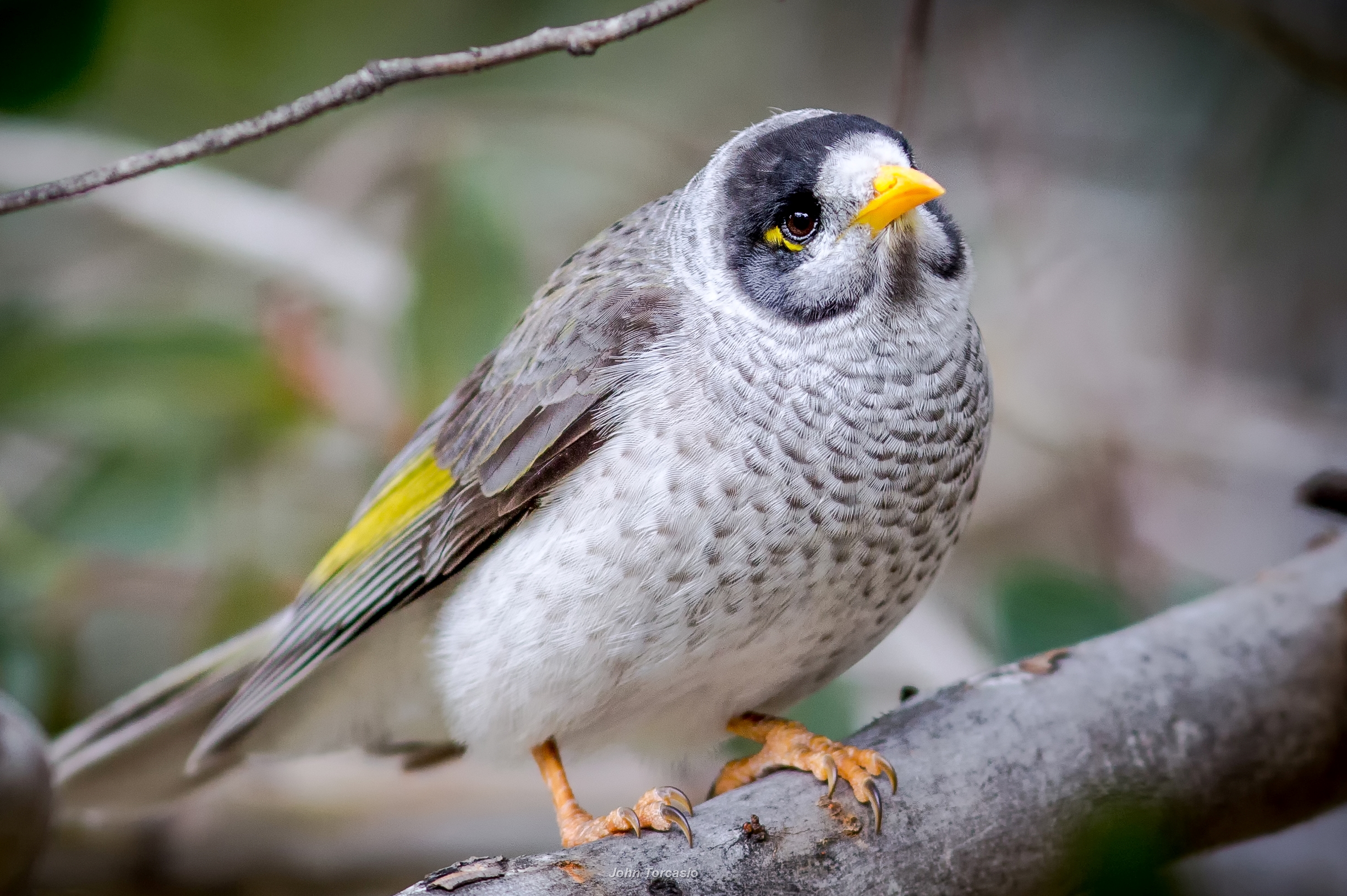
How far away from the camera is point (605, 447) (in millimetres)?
1906

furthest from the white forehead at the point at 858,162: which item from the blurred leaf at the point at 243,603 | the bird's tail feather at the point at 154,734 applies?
the blurred leaf at the point at 243,603

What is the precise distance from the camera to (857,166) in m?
1.76

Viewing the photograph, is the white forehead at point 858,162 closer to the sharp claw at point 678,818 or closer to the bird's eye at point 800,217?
the bird's eye at point 800,217

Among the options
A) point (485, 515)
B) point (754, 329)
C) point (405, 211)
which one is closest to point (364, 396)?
point (405, 211)

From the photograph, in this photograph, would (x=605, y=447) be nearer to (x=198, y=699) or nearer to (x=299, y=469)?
(x=198, y=699)

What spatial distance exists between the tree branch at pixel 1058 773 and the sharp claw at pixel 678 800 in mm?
23

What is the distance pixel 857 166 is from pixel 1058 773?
925 millimetres

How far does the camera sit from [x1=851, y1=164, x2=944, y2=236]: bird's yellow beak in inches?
66.8

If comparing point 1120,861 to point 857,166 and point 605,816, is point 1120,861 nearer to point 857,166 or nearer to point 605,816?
point 605,816

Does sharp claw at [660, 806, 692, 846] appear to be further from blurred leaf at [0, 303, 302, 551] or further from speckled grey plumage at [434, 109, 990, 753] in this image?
blurred leaf at [0, 303, 302, 551]

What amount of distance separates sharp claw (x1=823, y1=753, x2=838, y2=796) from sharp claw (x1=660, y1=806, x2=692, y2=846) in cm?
23

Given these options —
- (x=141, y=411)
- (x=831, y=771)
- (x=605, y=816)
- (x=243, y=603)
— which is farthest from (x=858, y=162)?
(x=141, y=411)

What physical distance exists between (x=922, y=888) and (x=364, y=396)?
6.83 feet

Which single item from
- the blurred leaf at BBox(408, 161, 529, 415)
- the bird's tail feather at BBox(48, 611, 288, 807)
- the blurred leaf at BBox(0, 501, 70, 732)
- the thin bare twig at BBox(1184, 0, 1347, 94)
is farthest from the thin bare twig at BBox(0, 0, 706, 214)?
the thin bare twig at BBox(1184, 0, 1347, 94)
